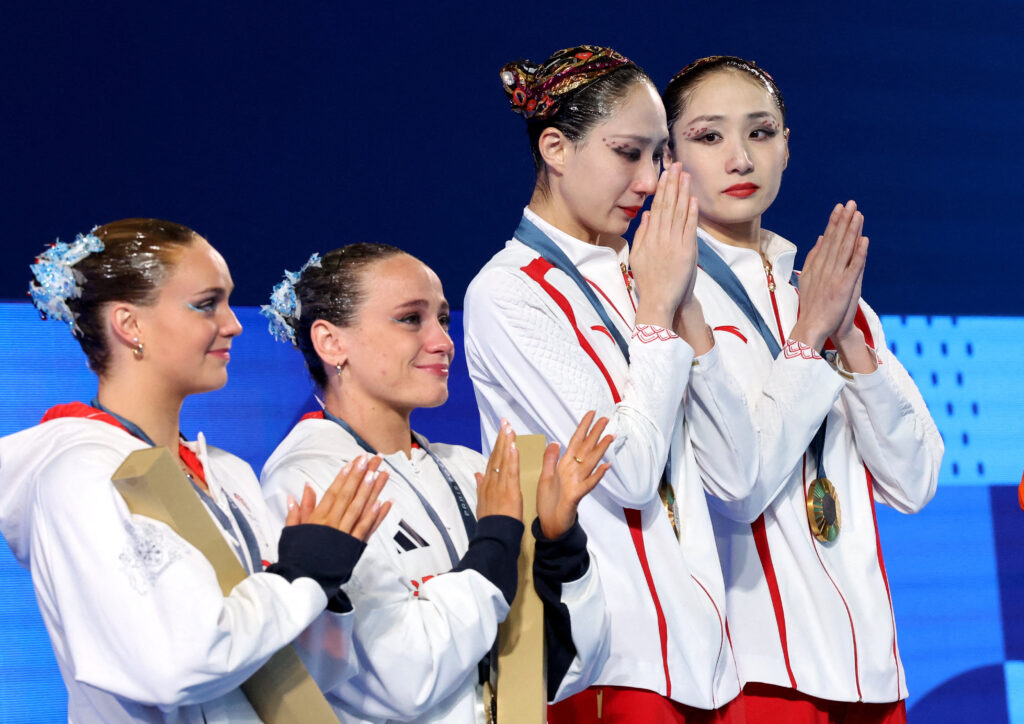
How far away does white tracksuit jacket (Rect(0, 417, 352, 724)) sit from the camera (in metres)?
1.41

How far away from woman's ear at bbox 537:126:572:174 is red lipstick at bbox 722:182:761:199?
357 millimetres

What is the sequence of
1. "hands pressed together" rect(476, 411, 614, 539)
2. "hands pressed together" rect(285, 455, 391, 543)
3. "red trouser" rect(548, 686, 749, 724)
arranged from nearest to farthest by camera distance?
"hands pressed together" rect(285, 455, 391, 543)
"hands pressed together" rect(476, 411, 614, 539)
"red trouser" rect(548, 686, 749, 724)

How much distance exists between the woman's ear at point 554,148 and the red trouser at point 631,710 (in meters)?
0.91

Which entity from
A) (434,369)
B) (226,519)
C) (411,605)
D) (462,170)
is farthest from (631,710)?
(462,170)

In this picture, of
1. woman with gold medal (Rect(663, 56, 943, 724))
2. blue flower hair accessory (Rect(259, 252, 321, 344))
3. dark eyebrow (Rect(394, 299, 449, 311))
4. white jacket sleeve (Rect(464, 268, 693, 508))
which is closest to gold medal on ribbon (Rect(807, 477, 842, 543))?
woman with gold medal (Rect(663, 56, 943, 724))

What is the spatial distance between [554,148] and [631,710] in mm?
986

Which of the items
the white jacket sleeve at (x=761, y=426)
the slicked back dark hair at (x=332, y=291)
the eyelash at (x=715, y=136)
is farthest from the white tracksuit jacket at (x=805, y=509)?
the slicked back dark hair at (x=332, y=291)

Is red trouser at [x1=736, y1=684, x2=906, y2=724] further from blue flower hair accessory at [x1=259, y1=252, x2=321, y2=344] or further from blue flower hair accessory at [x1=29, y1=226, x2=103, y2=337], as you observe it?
blue flower hair accessory at [x1=29, y1=226, x2=103, y2=337]

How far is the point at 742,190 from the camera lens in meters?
2.45

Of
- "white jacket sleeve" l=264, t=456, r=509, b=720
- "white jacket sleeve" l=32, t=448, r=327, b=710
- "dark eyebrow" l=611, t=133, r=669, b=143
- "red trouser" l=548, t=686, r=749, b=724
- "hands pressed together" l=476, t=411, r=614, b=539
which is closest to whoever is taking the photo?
"white jacket sleeve" l=32, t=448, r=327, b=710

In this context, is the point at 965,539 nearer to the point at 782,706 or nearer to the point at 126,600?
the point at 782,706

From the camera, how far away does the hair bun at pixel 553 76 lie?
229 centimetres

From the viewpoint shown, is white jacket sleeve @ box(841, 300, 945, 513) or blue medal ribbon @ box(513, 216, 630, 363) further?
white jacket sleeve @ box(841, 300, 945, 513)

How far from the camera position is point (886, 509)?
12.5ft
